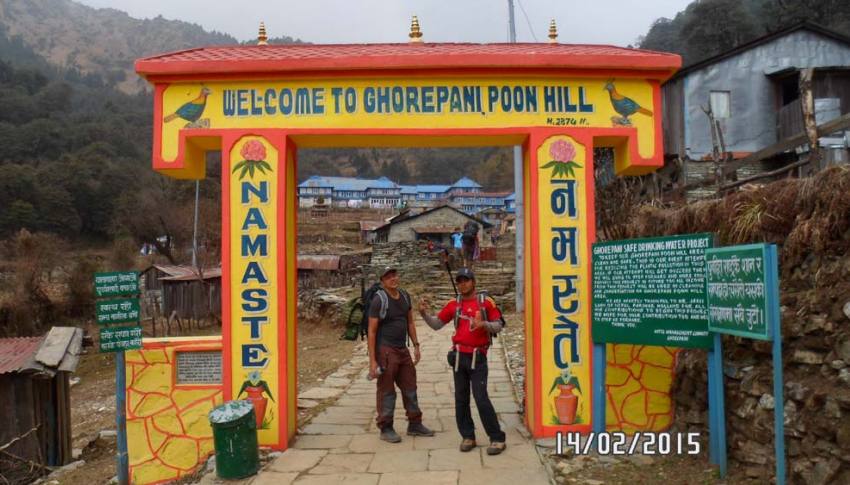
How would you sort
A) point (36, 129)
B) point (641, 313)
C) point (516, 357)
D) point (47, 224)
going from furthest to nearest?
point (36, 129) → point (47, 224) → point (516, 357) → point (641, 313)

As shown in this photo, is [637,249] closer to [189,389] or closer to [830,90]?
[189,389]

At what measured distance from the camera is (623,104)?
620cm

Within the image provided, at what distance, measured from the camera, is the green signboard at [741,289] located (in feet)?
13.0

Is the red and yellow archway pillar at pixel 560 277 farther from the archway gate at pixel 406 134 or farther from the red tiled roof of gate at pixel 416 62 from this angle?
the red tiled roof of gate at pixel 416 62

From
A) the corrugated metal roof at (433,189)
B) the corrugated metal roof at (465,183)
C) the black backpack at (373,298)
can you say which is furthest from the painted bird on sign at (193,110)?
the corrugated metal roof at (465,183)

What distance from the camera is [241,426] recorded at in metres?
5.40

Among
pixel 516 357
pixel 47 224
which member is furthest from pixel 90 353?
pixel 47 224

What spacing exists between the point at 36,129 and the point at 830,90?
59.1 m

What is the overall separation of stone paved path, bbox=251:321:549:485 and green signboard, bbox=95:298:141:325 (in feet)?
6.31

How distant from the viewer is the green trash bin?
210 inches

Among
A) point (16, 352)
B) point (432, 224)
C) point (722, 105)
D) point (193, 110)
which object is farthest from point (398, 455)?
point (432, 224)

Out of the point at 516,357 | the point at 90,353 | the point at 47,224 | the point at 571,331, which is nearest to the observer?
the point at 571,331

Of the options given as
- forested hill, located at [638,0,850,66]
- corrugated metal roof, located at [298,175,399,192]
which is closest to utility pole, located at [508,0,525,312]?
forested hill, located at [638,0,850,66]
